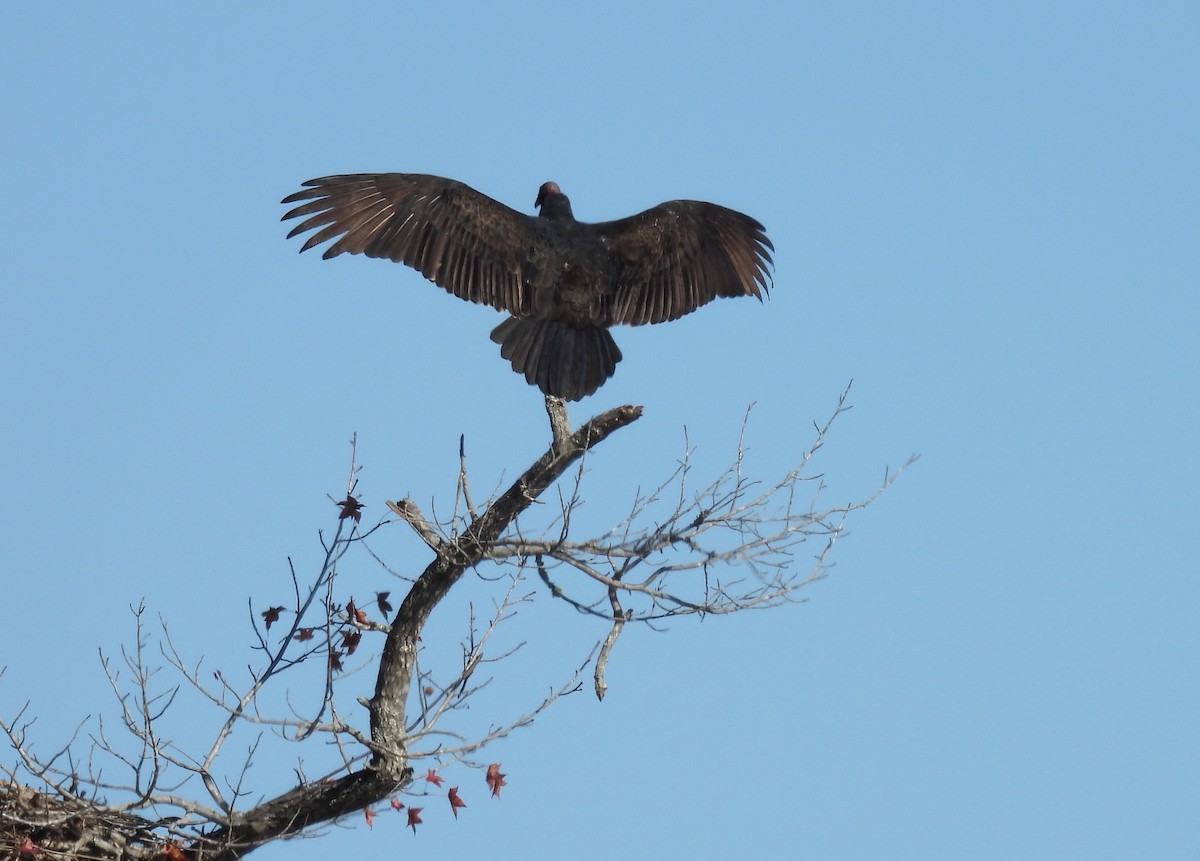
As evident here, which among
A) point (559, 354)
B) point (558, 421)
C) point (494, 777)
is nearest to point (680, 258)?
point (559, 354)

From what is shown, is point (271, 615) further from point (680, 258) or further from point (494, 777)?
point (680, 258)

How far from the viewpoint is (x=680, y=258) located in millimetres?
6078

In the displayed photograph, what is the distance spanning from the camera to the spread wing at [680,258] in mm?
5949

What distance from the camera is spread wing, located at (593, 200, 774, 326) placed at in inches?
234

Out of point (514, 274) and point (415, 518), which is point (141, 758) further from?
point (514, 274)

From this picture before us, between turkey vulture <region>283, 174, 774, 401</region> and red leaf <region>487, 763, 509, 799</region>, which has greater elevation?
turkey vulture <region>283, 174, 774, 401</region>

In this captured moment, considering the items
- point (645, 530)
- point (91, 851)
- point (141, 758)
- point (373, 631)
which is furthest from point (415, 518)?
point (91, 851)

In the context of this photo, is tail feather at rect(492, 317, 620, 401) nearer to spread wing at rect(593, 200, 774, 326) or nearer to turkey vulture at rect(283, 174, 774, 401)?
turkey vulture at rect(283, 174, 774, 401)

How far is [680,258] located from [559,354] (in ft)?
2.87

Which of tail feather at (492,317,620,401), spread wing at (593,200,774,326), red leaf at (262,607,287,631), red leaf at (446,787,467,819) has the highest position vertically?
spread wing at (593,200,774,326)

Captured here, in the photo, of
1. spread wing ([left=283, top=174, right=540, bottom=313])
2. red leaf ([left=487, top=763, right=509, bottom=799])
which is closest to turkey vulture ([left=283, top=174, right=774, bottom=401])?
spread wing ([left=283, top=174, right=540, bottom=313])

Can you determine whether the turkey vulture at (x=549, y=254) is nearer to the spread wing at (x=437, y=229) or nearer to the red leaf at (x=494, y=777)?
the spread wing at (x=437, y=229)

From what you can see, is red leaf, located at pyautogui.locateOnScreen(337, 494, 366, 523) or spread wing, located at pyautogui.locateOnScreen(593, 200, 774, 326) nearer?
red leaf, located at pyautogui.locateOnScreen(337, 494, 366, 523)

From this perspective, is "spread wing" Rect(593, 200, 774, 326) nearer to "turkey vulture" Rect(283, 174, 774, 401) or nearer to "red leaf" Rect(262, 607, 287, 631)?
"turkey vulture" Rect(283, 174, 774, 401)
